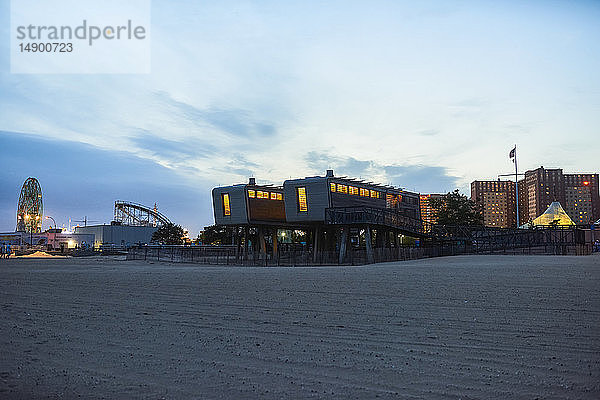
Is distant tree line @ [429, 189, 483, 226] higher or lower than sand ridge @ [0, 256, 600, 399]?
higher

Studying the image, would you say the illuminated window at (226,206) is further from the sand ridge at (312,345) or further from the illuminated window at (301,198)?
the sand ridge at (312,345)

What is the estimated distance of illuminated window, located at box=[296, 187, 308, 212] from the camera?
42869 mm

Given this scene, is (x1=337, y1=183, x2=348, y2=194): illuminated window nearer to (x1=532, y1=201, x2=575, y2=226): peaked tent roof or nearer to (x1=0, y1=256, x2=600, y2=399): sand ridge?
(x1=0, y1=256, x2=600, y2=399): sand ridge

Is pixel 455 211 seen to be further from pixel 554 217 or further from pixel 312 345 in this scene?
pixel 312 345

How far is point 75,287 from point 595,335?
14.3m

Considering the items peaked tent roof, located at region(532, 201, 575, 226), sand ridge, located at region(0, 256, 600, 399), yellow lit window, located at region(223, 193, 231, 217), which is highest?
yellow lit window, located at region(223, 193, 231, 217)

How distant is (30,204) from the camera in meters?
121

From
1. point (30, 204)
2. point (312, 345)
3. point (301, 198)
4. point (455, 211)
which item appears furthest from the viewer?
point (30, 204)

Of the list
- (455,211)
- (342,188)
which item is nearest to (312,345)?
(342,188)

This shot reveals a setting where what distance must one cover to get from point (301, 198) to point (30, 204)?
10342cm

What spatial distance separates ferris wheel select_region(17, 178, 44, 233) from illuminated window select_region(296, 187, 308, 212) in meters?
99.2

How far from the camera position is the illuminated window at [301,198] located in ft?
141

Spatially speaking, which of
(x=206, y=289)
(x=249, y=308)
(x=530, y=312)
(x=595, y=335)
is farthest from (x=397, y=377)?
(x=206, y=289)

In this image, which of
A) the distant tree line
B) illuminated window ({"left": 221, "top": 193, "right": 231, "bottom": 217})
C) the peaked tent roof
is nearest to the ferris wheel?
illuminated window ({"left": 221, "top": 193, "right": 231, "bottom": 217})
